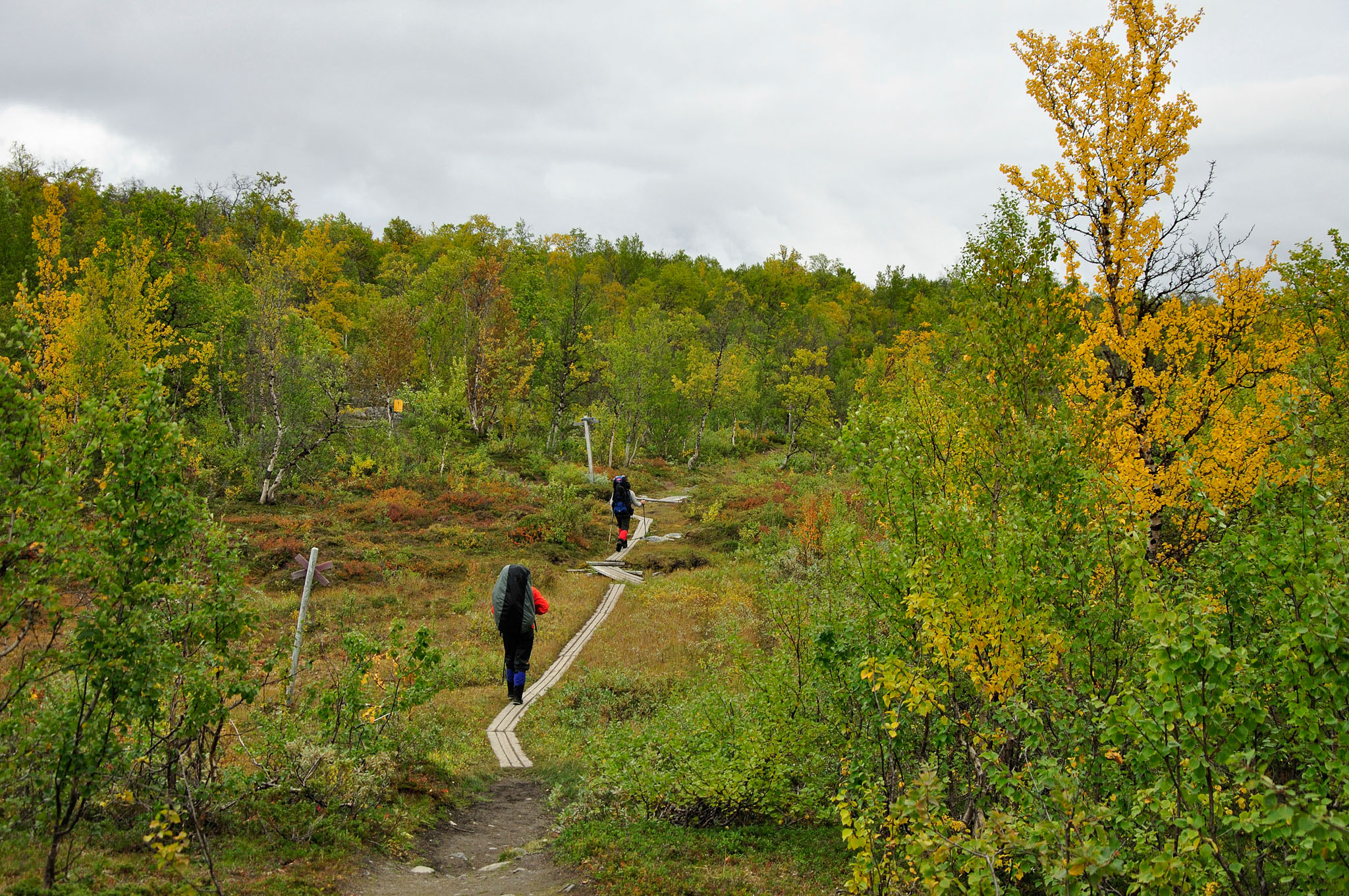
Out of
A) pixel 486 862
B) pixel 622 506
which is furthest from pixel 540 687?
pixel 622 506

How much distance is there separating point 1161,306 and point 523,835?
10207 mm

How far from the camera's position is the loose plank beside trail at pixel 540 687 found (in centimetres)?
1055

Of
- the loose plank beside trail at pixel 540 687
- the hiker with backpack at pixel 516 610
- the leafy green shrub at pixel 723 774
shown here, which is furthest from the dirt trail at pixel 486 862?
the hiker with backpack at pixel 516 610

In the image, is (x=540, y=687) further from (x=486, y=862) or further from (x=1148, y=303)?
(x=1148, y=303)

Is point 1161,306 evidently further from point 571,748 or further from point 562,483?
point 562,483

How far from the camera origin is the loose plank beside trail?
10.6 metres

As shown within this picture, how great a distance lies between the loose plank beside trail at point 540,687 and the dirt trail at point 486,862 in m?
1.18

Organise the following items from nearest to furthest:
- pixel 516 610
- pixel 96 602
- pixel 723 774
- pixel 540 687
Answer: pixel 96 602 < pixel 723 774 < pixel 516 610 < pixel 540 687

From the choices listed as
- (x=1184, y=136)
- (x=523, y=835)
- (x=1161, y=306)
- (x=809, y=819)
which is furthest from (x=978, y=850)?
(x=1184, y=136)

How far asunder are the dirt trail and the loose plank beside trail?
1.18 metres

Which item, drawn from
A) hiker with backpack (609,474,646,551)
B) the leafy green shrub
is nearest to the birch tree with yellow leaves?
the leafy green shrub

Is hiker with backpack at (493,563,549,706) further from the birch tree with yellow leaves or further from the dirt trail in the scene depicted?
the birch tree with yellow leaves

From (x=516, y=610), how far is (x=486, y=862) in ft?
14.5

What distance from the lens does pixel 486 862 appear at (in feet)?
23.4
